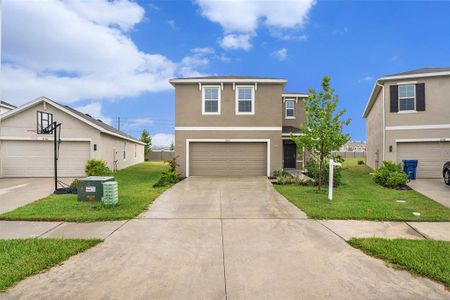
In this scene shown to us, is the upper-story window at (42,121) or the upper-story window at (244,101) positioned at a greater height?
the upper-story window at (244,101)

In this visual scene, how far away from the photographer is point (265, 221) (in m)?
6.17

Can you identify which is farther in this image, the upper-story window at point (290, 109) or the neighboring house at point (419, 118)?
the upper-story window at point (290, 109)

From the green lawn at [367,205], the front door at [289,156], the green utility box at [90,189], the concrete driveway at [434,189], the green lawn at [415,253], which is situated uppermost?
the front door at [289,156]

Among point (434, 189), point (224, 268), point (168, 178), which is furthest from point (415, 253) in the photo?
point (168, 178)

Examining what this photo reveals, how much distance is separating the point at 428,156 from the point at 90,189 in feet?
52.5

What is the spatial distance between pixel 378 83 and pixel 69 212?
1575 cm

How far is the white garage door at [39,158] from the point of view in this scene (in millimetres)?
15242

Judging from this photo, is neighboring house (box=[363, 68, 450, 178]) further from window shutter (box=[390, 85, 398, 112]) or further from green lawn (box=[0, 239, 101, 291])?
green lawn (box=[0, 239, 101, 291])

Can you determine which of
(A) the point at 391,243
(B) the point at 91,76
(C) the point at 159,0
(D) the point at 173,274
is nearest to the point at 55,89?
(B) the point at 91,76

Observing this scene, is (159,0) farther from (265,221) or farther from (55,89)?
(55,89)

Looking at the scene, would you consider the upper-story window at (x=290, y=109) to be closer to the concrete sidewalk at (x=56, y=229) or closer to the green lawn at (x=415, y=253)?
the green lawn at (x=415, y=253)

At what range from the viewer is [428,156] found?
13.6 meters

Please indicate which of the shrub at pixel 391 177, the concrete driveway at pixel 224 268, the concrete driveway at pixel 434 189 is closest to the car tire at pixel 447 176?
the concrete driveway at pixel 434 189

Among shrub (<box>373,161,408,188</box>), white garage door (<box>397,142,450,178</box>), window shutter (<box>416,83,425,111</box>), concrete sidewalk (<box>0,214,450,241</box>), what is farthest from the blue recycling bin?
concrete sidewalk (<box>0,214,450,241</box>)
